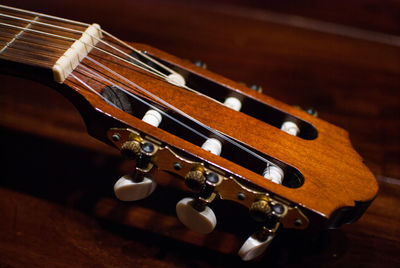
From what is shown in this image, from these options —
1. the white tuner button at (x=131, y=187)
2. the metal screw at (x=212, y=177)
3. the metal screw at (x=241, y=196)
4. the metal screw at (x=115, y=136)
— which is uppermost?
the metal screw at (x=241, y=196)

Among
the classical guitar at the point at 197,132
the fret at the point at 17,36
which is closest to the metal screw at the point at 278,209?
the classical guitar at the point at 197,132

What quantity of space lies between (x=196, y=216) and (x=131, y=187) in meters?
0.14

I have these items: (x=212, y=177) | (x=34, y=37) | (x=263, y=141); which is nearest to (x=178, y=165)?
(x=212, y=177)

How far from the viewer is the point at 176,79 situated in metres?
0.90

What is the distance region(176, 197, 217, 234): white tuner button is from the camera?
2.44ft

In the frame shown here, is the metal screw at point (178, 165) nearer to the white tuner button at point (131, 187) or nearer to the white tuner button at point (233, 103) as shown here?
the white tuner button at point (131, 187)

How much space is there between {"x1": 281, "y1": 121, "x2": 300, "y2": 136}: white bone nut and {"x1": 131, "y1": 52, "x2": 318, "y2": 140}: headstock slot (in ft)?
0.04

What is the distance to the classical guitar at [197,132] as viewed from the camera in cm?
72

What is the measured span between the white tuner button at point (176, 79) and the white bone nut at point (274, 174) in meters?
0.26

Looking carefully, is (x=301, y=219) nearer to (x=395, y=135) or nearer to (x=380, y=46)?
(x=395, y=135)

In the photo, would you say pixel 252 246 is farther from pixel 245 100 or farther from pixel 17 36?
pixel 17 36

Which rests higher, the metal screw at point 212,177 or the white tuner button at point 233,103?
the white tuner button at point 233,103

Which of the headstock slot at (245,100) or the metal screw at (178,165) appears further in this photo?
the headstock slot at (245,100)

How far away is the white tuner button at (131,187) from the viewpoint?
0.75 metres
